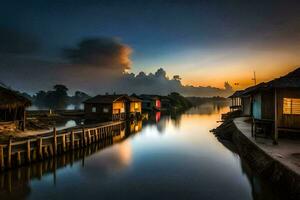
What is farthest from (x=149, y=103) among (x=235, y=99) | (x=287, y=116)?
(x=287, y=116)

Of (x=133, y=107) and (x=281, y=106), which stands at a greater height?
(x=281, y=106)

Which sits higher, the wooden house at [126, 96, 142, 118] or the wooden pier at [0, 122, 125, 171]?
the wooden house at [126, 96, 142, 118]

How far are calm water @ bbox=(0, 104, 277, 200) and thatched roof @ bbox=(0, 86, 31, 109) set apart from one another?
29.9 feet

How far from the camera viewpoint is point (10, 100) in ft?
77.5

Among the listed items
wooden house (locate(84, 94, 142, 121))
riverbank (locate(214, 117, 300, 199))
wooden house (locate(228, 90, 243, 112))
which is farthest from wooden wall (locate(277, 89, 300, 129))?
wooden house (locate(84, 94, 142, 121))

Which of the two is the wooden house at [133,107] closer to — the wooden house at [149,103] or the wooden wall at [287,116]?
the wooden house at [149,103]

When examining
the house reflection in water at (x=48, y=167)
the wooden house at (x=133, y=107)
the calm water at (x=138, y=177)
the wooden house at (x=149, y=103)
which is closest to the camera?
the calm water at (x=138, y=177)

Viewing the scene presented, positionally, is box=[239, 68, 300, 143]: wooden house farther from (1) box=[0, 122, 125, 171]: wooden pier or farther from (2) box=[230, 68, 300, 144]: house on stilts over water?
(1) box=[0, 122, 125, 171]: wooden pier

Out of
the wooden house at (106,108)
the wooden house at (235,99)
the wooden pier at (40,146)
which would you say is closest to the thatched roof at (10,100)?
the wooden pier at (40,146)

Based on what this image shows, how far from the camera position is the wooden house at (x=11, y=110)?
75.3ft

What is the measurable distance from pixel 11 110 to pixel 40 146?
36.4 ft

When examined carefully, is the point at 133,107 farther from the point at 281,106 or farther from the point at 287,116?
the point at 287,116

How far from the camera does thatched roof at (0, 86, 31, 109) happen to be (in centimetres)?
2286

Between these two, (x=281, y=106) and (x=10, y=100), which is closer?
(x=281, y=106)
